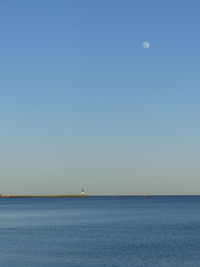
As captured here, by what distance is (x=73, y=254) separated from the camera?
84062 mm

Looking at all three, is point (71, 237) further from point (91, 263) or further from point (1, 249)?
point (91, 263)

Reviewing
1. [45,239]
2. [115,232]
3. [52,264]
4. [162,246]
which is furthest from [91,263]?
[115,232]

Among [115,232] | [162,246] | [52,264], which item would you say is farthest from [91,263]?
[115,232]

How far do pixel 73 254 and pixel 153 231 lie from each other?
43.9 m

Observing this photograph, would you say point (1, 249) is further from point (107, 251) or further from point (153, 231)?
point (153, 231)

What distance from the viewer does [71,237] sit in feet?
362

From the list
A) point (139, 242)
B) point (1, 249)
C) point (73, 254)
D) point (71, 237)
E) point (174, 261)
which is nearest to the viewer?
point (174, 261)

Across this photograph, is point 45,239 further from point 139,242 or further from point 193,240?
point 193,240

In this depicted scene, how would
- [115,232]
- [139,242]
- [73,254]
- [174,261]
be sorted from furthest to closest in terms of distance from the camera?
[115,232] → [139,242] → [73,254] → [174,261]

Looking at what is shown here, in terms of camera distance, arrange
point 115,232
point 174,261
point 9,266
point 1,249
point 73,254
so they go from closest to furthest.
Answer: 1. point 9,266
2. point 174,261
3. point 73,254
4. point 1,249
5. point 115,232

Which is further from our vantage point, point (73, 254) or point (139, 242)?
point (139, 242)

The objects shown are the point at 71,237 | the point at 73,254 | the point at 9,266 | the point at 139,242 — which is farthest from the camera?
the point at 71,237

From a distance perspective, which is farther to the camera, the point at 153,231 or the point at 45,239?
the point at 153,231

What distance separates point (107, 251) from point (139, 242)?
47.4 ft
